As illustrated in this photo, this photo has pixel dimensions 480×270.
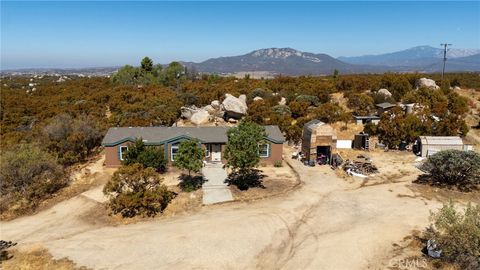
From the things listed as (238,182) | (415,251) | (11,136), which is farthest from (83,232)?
(11,136)

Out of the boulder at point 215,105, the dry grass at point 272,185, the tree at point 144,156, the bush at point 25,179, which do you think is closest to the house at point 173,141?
the tree at point 144,156

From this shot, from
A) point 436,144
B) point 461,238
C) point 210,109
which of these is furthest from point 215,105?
point 461,238

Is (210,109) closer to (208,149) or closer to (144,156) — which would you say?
(208,149)

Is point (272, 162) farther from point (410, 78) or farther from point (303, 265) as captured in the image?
point (410, 78)

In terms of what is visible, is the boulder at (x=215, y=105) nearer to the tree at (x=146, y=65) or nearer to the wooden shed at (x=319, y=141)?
A: the wooden shed at (x=319, y=141)

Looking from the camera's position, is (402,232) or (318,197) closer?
(402,232)
